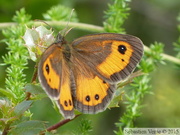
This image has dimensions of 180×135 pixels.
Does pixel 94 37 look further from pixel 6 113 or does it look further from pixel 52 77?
pixel 6 113

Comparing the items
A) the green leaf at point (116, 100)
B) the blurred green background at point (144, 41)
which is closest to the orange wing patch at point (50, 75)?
the green leaf at point (116, 100)

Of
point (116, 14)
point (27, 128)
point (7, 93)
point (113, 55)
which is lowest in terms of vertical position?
point (27, 128)

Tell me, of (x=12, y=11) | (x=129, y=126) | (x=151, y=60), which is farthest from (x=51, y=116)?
(x=129, y=126)

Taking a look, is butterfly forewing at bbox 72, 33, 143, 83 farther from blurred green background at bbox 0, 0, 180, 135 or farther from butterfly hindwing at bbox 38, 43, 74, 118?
blurred green background at bbox 0, 0, 180, 135

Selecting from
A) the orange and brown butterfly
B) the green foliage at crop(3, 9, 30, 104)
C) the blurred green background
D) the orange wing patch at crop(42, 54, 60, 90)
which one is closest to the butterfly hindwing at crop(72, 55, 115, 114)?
the orange and brown butterfly

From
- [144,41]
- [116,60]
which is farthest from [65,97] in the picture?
[144,41]

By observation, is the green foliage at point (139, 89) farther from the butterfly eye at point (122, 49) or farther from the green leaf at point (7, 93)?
the green leaf at point (7, 93)

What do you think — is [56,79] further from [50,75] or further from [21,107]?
[21,107]

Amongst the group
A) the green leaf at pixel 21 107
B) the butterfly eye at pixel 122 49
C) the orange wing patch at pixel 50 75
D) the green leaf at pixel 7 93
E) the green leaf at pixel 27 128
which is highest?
the butterfly eye at pixel 122 49
